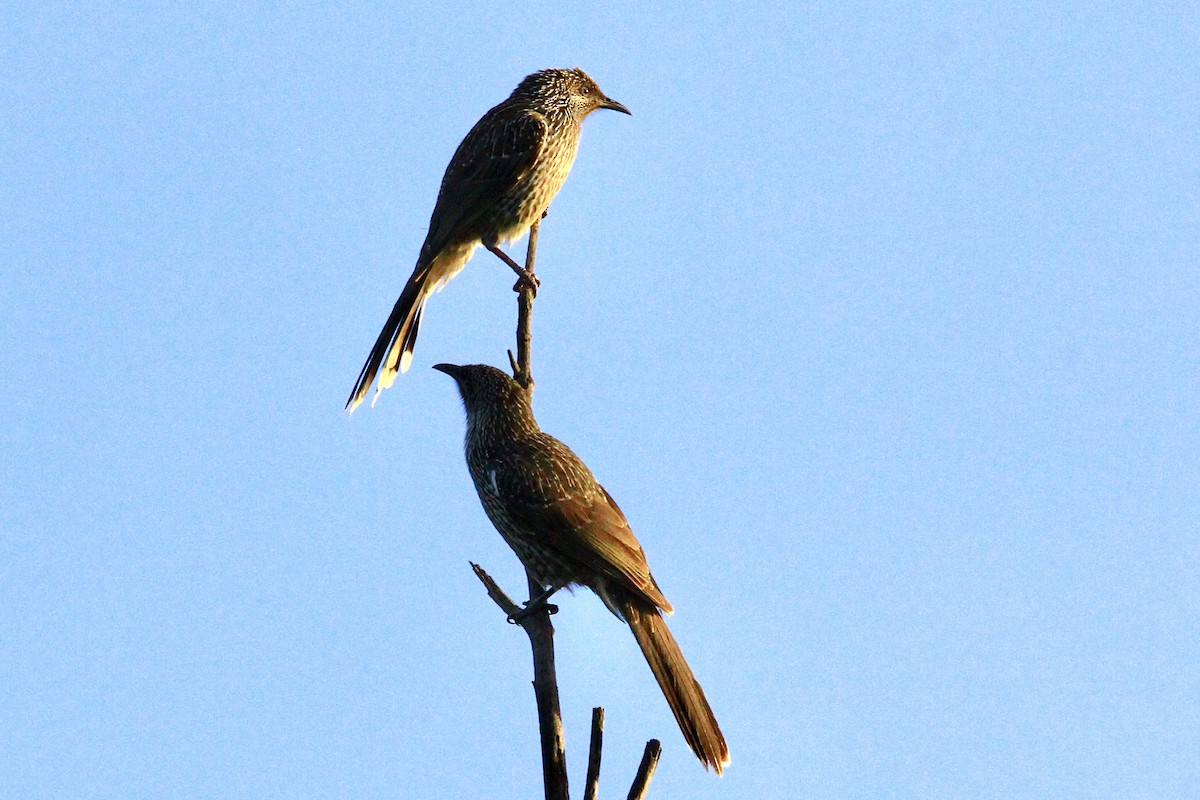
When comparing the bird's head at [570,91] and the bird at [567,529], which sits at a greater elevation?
the bird's head at [570,91]

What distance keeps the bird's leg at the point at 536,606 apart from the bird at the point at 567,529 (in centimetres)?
2

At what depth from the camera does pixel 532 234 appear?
8547 mm

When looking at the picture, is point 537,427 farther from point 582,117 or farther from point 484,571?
point 582,117

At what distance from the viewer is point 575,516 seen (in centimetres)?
642

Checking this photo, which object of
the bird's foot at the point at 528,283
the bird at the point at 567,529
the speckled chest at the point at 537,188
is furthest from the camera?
the speckled chest at the point at 537,188

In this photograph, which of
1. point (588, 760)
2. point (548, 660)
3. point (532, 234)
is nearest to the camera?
point (588, 760)

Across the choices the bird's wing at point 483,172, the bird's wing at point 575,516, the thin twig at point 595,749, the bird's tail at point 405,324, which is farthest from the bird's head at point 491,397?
the thin twig at point 595,749

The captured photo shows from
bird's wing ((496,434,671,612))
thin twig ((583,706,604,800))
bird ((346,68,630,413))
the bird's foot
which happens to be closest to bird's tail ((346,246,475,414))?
bird ((346,68,630,413))

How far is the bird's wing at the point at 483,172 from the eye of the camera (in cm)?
897

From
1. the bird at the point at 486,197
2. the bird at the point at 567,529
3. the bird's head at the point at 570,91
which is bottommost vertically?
→ the bird at the point at 567,529

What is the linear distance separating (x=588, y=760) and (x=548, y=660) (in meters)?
0.85

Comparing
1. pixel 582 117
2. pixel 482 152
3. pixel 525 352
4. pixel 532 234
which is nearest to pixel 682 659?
pixel 525 352

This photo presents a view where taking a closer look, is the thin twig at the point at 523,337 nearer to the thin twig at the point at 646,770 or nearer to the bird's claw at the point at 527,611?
the bird's claw at the point at 527,611

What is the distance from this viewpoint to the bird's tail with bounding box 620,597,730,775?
212 inches
